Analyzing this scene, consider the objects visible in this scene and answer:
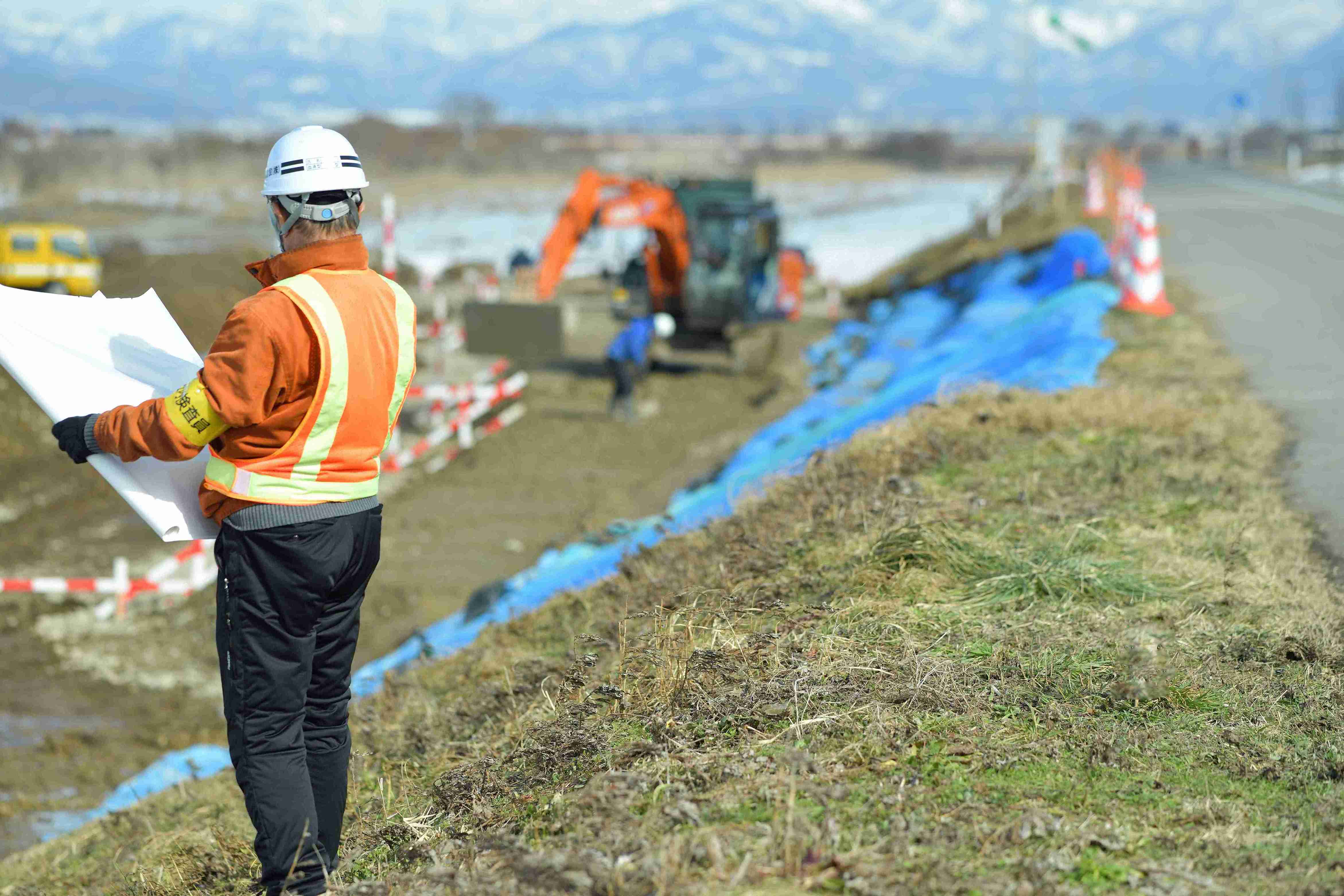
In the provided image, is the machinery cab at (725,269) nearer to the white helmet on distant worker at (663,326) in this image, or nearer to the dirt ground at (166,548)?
the dirt ground at (166,548)

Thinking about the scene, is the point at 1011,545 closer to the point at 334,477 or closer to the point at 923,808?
the point at 923,808

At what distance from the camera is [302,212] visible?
3.67 metres

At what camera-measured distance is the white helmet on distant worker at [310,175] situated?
3633 millimetres

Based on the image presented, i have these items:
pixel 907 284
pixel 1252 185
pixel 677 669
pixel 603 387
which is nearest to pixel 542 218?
pixel 1252 185

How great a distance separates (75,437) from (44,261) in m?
22.8

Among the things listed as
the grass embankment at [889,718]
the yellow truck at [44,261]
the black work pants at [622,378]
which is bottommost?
the black work pants at [622,378]

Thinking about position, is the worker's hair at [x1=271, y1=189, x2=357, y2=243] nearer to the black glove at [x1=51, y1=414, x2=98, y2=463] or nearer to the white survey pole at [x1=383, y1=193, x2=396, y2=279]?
the black glove at [x1=51, y1=414, x2=98, y2=463]

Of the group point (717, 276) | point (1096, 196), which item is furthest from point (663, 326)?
point (1096, 196)

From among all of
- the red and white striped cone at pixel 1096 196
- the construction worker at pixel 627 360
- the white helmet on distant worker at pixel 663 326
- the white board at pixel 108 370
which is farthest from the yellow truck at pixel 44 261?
the white board at pixel 108 370

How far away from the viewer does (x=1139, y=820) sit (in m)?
3.21

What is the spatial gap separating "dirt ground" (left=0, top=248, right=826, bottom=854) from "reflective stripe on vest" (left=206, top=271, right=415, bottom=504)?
395 cm

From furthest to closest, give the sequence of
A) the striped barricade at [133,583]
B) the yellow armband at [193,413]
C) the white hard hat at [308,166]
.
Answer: the striped barricade at [133,583] → the white hard hat at [308,166] → the yellow armband at [193,413]

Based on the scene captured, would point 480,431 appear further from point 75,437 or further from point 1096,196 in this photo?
point 1096,196

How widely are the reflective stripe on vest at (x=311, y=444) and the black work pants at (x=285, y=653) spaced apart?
0.09 metres
